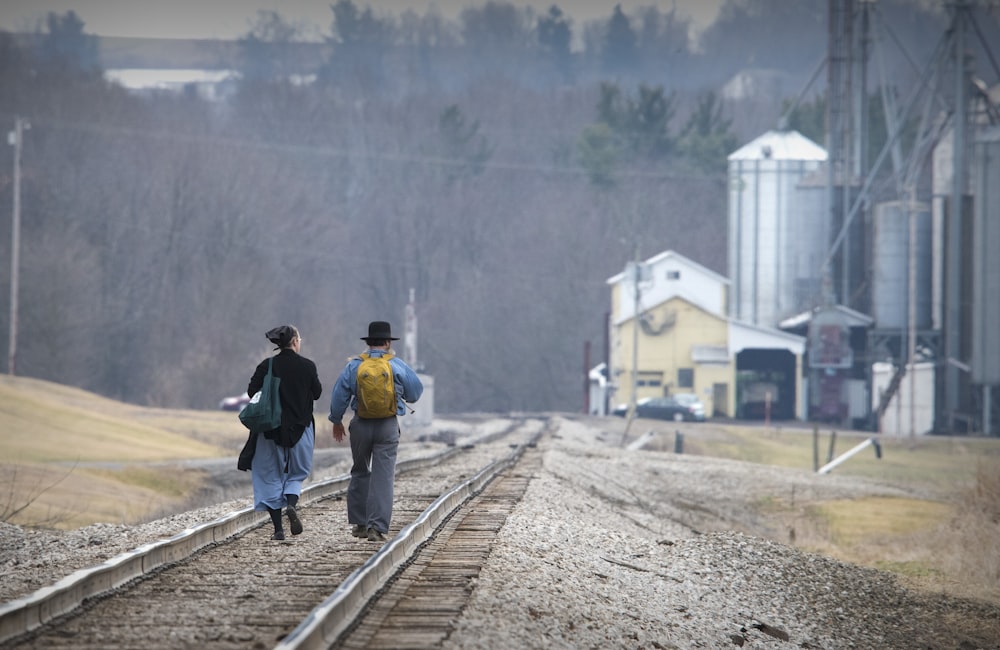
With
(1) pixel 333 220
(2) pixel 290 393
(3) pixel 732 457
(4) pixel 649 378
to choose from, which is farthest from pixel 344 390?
(1) pixel 333 220

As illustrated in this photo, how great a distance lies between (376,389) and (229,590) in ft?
9.28

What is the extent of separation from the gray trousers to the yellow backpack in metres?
0.11

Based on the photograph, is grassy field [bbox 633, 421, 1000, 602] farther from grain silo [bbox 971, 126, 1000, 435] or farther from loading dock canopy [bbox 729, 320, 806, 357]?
loading dock canopy [bbox 729, 320, 806, 357]

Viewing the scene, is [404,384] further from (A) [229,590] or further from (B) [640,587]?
(A) [229,590]

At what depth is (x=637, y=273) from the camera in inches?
2665

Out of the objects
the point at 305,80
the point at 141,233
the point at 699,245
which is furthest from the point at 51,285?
the point at 305,80

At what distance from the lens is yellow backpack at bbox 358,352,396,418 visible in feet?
42.0

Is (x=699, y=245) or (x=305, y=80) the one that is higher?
(x=305, y=80)

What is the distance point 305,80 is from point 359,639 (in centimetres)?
14842

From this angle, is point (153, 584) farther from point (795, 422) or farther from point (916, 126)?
point (916, 126)

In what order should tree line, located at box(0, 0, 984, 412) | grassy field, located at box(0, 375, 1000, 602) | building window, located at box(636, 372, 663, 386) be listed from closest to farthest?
1. grassy field, located at box(0, 375, 1000, 602)
2. building window, located at box(636, 372, 663, 386)
3. tree line, located at box(0, 0, 984, 412)

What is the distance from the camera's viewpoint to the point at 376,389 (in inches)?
504

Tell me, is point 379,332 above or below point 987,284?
below

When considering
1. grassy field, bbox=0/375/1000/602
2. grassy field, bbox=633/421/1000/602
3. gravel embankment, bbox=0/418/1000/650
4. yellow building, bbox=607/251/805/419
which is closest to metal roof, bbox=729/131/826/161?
yellow building, bbox=607/251/805/419
